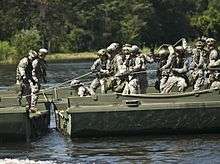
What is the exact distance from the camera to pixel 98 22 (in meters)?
113

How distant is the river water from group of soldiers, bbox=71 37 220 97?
205 centimetres

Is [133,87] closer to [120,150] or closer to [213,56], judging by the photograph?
[213,56]

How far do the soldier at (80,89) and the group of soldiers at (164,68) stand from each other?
0.61 m

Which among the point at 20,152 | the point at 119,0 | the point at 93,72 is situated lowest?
the point at 20,152

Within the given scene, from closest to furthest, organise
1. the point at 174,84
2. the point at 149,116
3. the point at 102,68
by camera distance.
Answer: the point at 149,116
the point at 174,84
the point at 102,68

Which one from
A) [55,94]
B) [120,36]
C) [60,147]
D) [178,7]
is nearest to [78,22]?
[120,36]

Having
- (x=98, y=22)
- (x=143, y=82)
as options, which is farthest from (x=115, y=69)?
(x=98, y=22)

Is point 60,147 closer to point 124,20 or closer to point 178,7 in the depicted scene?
point 124,20

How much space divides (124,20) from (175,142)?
309 feet

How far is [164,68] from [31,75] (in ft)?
13.3

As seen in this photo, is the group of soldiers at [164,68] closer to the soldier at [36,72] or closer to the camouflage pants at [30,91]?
the soldier at [36,72]

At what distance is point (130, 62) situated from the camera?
23484 mm

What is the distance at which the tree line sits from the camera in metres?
107

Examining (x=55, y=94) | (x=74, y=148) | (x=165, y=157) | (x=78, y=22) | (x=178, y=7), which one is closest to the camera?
(x=165, y=157)
